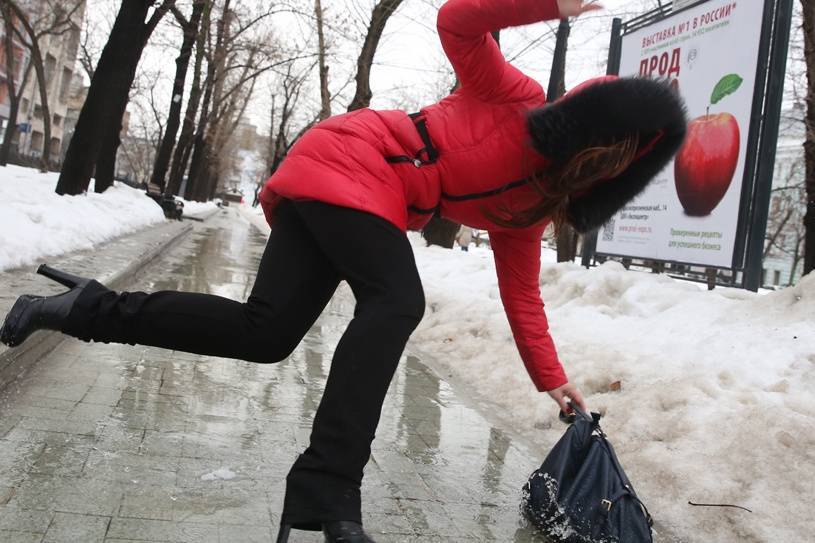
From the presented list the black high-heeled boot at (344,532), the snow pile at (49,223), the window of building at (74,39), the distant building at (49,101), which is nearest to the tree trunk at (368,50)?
the snow pile at (49,223)

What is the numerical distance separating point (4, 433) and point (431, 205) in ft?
6.48

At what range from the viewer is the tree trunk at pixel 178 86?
68.8 feet

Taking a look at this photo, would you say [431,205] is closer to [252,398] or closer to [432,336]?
[252,398]

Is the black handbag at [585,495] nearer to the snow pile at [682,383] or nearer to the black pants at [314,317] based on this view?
the snow pile at [682,383]

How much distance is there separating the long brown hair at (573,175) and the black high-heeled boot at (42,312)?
132cm

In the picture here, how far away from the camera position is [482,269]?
10.5m

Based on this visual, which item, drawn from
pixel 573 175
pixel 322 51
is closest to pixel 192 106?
pixel 322 51

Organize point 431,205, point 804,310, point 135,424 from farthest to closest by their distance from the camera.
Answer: point 804,310 < point 135,424 < point 431,205

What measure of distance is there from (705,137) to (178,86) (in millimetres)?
18883

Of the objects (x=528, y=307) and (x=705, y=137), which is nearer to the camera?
(x=528, y=307)

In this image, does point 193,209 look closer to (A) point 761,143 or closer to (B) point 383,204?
(A) point 761,143

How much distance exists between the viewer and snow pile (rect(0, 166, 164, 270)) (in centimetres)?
653

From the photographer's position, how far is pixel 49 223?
8398 millimetres

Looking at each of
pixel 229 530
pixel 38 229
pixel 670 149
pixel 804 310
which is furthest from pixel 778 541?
pixel 38 229
